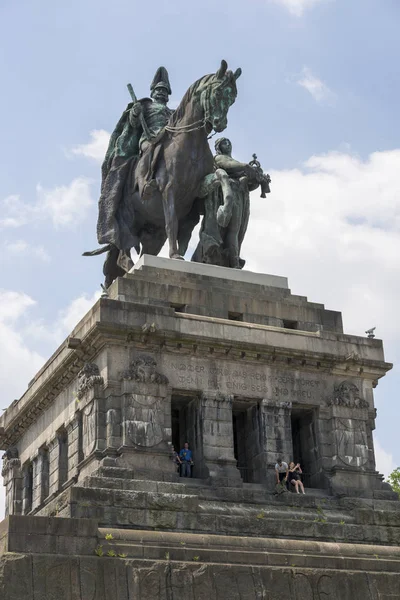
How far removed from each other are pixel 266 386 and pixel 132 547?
986 centimetres

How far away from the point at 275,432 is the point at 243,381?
193cm

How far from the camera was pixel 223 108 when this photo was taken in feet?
133

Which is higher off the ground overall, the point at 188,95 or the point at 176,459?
the point at 188,95

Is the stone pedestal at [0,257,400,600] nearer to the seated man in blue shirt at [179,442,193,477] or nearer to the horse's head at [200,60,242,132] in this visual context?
the seated man in blue shirt at [179,442,193,477]

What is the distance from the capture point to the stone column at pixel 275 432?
1486 inches

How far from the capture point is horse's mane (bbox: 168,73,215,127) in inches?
1613

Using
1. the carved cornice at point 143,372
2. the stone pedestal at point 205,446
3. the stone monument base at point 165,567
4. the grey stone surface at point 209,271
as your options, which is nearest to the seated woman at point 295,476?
the stone pedestal at point 205,446

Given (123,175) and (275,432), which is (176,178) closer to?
(123,175)

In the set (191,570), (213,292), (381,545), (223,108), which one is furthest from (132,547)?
(223,108)

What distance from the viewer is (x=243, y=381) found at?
38250mm

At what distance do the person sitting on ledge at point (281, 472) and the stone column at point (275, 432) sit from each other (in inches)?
11.3

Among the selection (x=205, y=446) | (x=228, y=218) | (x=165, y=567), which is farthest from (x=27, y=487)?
(x=165, y=567)

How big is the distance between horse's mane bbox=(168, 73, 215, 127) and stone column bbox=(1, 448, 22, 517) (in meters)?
13.7

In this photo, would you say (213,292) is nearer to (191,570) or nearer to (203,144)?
(203,144)
